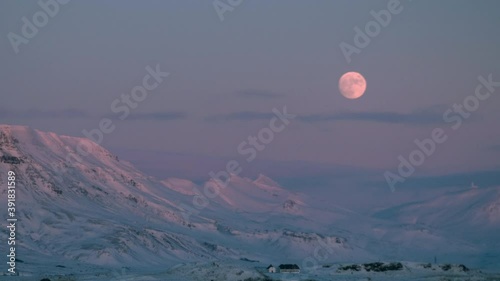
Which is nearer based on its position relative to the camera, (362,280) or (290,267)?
(362,280)

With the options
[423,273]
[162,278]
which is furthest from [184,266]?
[423,273]

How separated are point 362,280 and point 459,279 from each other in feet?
39.6

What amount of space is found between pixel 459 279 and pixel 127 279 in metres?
42.7

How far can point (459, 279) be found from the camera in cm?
12675

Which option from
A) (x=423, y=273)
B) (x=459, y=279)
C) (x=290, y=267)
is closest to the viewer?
(x=459, y=279)

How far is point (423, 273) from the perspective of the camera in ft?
447

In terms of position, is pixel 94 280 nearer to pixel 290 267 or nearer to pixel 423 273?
pixel 290 267

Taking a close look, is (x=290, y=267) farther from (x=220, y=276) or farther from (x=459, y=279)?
(x=459, y=279)

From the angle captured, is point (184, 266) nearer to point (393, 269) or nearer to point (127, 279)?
point (127, 279)

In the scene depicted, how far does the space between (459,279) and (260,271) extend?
2794cm

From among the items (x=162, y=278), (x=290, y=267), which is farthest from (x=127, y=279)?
(x=290, y=267)

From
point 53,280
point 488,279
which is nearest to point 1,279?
point 53,280

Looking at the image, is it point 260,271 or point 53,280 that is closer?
point 53,280

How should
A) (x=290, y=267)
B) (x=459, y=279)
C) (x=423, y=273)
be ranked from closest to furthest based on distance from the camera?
(x=459, y=279) < (x=423, y=273) < (x=290, y=267)
